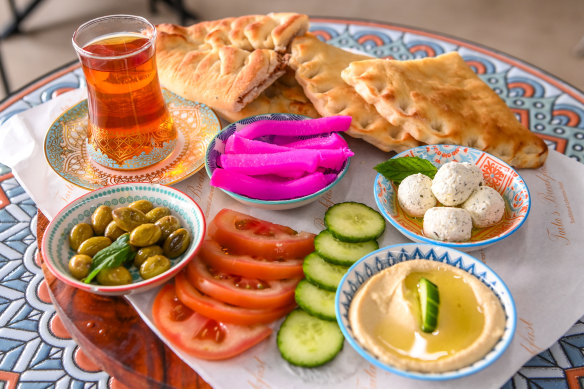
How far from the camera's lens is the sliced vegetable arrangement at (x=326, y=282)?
1.78 m

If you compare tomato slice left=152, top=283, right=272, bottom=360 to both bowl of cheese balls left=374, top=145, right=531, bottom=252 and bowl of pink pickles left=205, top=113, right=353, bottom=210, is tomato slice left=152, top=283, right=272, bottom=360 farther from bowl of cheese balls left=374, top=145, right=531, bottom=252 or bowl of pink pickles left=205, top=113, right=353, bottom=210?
bowl of cheese balls left=374, top=145, right=531, bottom=252

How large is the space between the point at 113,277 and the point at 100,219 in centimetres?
30

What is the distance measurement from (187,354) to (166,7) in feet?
20.2

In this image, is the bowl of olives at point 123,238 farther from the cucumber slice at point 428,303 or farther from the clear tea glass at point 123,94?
the cucumber slice at point 428,303

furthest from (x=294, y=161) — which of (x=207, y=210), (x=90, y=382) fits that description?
(x=90, y=382)

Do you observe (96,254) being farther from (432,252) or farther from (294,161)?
(432,252)

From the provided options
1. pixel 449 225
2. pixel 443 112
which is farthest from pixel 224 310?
pixel 443 112

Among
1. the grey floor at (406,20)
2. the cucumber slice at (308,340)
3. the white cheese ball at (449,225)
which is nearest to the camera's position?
the cucumber slice at (308,340)

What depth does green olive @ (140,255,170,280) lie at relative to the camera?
6.25 feet

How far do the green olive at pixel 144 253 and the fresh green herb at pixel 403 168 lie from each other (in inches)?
38.0

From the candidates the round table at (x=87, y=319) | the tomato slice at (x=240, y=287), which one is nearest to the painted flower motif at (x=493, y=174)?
the round table at (x=87, y=319)

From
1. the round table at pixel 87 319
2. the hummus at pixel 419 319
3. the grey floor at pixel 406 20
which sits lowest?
the grey floor at pixel 406 20

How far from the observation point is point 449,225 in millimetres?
2061

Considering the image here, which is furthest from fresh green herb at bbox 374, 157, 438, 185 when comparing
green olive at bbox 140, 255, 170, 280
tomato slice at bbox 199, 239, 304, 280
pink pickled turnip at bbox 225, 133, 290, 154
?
green olive at bbox 140, 255, 170, 280
